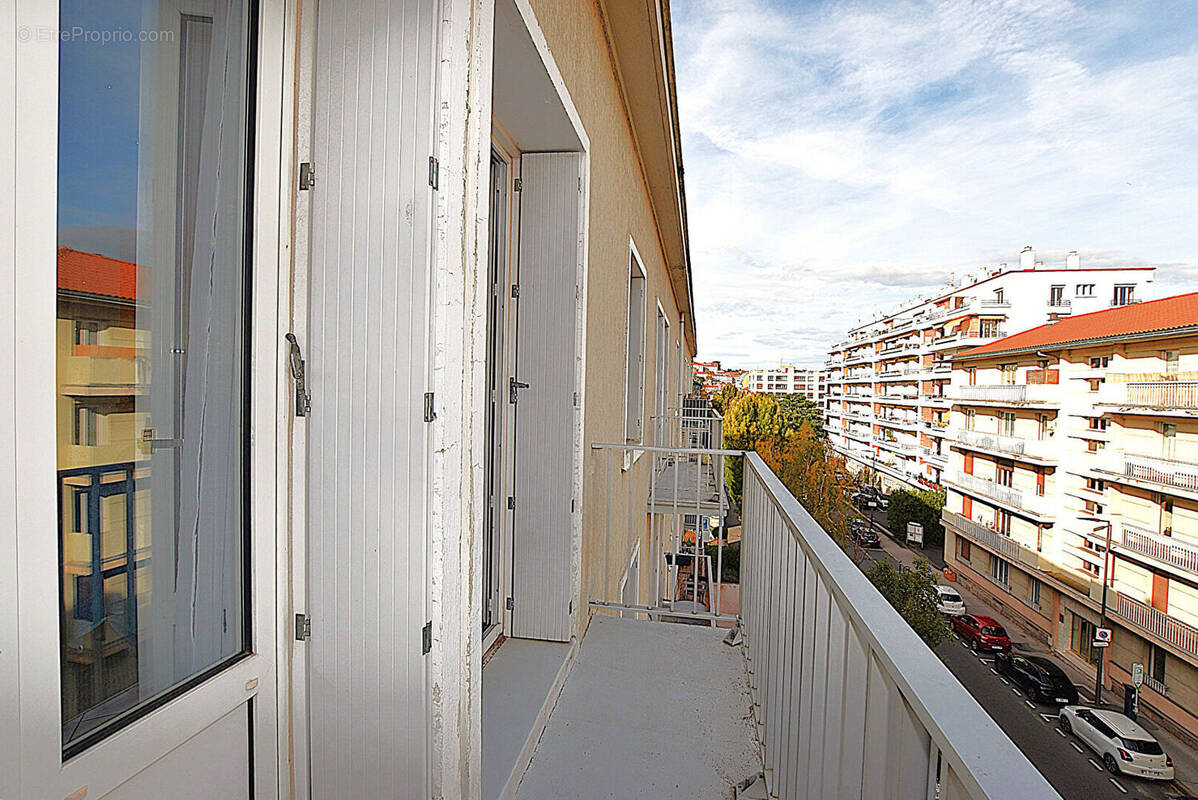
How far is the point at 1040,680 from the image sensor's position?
571 centimetres

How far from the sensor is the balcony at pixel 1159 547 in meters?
7.21

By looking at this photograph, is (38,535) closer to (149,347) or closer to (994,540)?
(149,347)

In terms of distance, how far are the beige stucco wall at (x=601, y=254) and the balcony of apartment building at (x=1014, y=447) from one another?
24.0 ft

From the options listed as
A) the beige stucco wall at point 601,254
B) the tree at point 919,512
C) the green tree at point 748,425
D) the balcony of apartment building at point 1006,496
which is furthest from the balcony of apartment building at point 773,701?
the green tree at point 748,425

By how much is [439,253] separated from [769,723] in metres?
1.49

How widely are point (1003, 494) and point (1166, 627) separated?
243cm

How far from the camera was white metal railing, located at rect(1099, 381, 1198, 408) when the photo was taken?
6.95 meters

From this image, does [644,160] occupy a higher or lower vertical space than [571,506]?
higher

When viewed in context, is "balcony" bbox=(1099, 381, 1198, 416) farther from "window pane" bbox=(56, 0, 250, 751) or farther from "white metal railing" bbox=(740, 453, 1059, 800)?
"window pane" bbox=(56, 0, 250, 751)

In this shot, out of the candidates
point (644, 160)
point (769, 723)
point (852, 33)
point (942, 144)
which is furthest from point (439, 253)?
point (942, 144)

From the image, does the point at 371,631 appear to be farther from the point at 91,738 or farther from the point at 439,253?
the point at 439,253

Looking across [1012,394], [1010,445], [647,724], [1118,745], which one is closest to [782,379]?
[1010,445]

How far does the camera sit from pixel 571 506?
8.16 ft

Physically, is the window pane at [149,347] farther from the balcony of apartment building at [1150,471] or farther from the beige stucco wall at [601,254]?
the balcony of apartment building at [1150,471]
